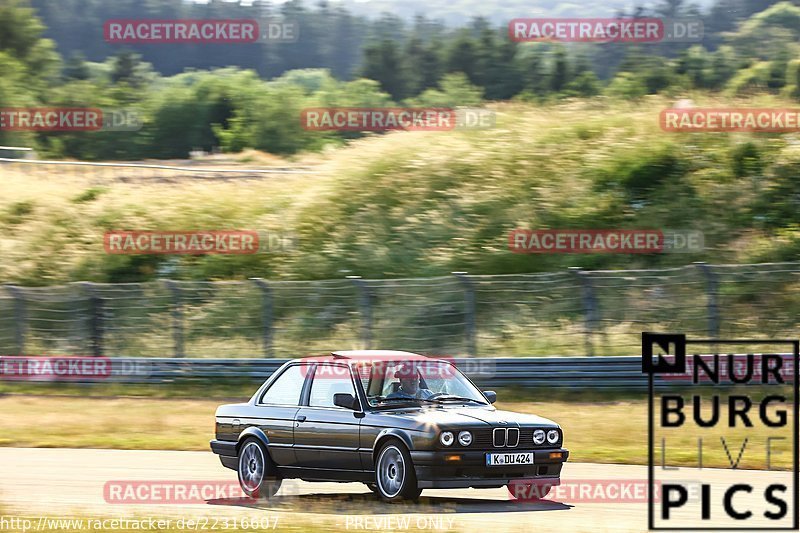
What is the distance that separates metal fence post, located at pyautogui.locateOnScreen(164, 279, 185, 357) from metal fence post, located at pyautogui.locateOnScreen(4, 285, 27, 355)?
11.6 feet

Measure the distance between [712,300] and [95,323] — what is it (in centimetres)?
1243

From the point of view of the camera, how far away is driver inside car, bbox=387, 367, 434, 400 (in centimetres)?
1030

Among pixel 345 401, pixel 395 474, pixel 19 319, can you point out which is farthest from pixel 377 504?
pixel 19 319

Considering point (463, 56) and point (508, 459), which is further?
point (463, 56)

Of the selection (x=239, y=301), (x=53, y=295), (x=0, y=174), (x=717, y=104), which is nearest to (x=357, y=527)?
(x=239, y=301)

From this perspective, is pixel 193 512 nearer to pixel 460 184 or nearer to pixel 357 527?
pixel 357 527

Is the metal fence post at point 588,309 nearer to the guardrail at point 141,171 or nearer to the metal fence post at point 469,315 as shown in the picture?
the metal fence post at point 469,315

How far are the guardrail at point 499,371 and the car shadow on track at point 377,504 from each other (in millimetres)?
9918

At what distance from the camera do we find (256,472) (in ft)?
35.4

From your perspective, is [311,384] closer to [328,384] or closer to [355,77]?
[328,384]

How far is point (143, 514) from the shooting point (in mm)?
9453

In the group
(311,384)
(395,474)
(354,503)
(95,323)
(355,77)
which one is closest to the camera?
(395,474)

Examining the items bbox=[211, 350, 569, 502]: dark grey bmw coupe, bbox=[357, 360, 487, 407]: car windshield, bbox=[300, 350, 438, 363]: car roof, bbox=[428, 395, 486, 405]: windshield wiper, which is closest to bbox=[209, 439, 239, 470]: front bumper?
bbox=[211, 350, 569, 502]: dark grey bmw coupe

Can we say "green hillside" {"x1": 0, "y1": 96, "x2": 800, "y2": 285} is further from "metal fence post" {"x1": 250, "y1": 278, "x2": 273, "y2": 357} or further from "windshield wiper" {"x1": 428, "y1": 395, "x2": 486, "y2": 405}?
"windshield wiper" {"x1": 428, "y1": 395, "x2": 486, "y2": 405}
